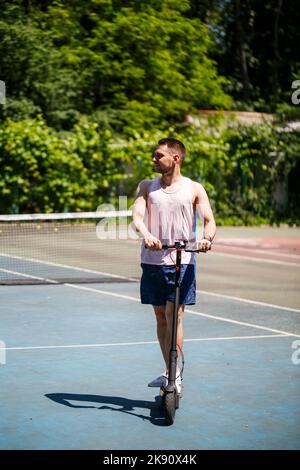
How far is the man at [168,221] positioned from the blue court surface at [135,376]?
600 mm

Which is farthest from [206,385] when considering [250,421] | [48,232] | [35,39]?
[35,39]

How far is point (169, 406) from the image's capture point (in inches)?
284

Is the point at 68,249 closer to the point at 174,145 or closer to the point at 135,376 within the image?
the point at 135,376

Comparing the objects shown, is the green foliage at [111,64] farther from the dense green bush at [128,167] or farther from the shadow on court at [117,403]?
the shadow on court at [117,403]

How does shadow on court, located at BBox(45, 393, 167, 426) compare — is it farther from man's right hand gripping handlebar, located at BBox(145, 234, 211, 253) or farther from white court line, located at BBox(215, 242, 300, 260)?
white court line, located at BBox(215, 242, 300, 260)

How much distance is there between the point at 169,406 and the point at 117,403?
823 mm

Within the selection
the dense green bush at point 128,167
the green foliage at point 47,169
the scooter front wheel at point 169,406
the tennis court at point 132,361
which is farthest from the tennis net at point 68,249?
the scooter front wheel at point 169,406

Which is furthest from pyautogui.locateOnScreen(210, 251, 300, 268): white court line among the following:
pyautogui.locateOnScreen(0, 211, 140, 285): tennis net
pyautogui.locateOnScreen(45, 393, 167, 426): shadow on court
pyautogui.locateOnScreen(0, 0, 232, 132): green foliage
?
pyautogui.locateOnScreen(45, 393, 167, 426): shadow on court

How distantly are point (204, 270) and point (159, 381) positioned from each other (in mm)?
10693

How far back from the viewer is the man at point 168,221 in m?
7.77

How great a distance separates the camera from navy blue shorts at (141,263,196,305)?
780 cm

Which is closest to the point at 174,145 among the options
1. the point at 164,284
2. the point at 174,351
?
the point at 164,284

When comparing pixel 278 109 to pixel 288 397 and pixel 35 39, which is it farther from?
pixel 288 397

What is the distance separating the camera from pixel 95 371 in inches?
363
